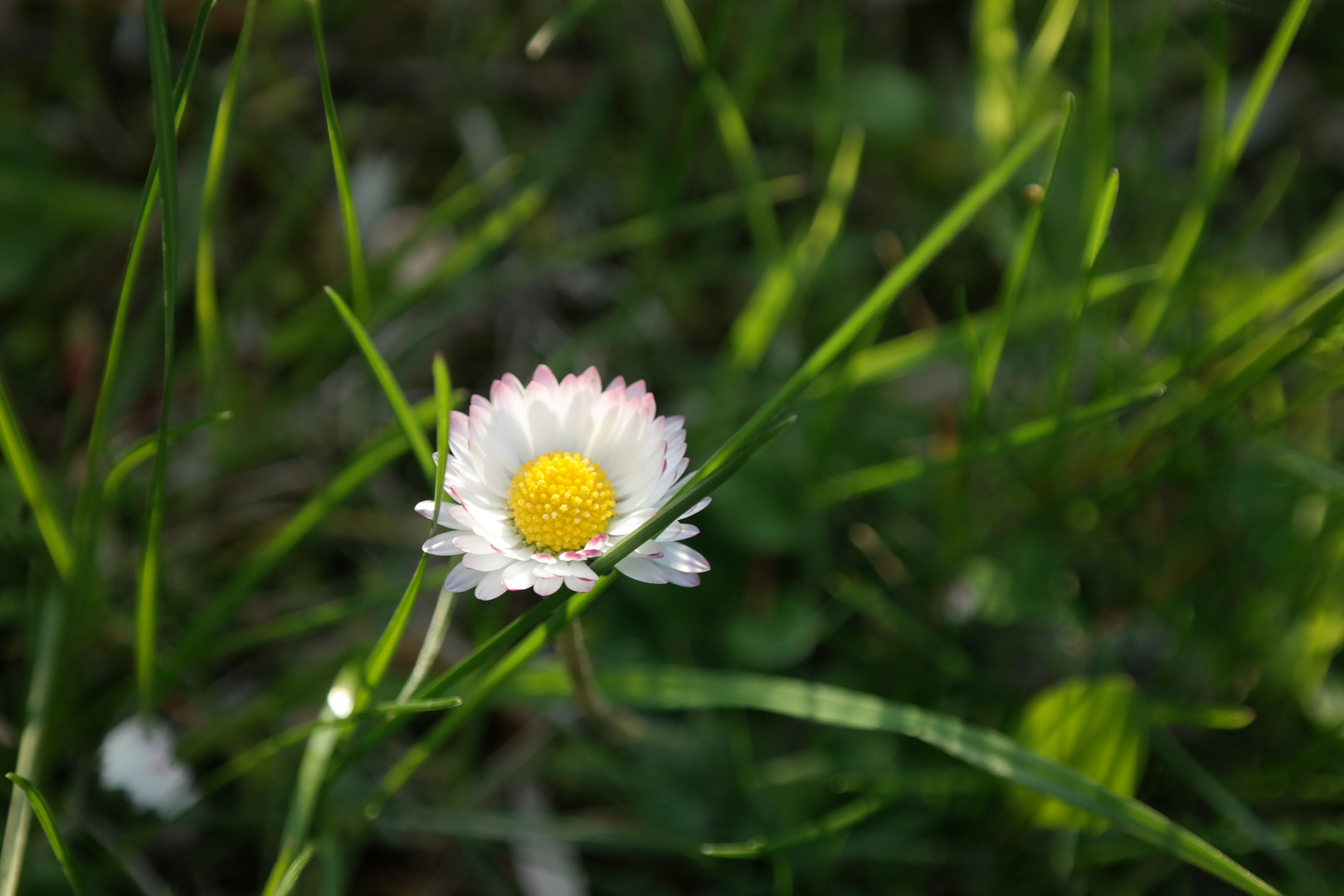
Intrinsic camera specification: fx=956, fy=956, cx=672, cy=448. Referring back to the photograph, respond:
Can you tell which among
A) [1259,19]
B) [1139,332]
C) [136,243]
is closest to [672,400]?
[1139,332]

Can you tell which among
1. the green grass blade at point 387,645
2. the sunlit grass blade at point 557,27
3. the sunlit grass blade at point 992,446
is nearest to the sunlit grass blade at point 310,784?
the green grass blade at point 387,645

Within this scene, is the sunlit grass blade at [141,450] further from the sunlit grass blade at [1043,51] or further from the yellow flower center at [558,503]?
the sunlit grass blade at [1043,51]

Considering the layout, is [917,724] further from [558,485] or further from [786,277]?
[786,277]

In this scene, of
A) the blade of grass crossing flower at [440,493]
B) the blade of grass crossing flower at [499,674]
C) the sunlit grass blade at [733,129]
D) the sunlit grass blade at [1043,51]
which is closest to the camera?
the blade of grass crossing flower at [440,493]

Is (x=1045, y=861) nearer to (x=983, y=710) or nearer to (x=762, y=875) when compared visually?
(x=983, y=710)

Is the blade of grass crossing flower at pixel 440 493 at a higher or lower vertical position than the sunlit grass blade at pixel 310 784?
higher

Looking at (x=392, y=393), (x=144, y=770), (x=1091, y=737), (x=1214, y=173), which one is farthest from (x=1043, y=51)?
(x=144, y=770)

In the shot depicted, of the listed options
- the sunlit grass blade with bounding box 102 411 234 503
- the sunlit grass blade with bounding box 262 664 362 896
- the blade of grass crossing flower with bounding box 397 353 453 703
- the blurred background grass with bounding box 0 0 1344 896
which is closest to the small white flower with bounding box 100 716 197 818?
the blurred background grass with bounding box 0 0 1344 896
